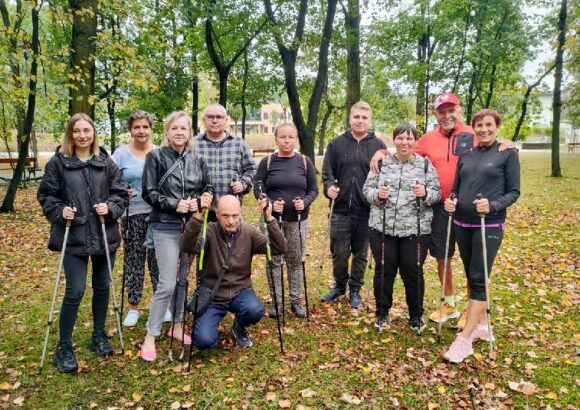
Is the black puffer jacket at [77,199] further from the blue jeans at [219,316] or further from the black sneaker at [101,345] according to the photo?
the blue jeans at [219,316]

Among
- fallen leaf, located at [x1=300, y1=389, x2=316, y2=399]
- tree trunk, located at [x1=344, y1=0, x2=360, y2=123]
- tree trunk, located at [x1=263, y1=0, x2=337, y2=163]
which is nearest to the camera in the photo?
fallen leaf, located at [x1=300, y1=389, x2=316, y2=399]

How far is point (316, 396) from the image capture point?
3859 millimetres

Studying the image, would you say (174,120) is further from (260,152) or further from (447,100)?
(260,152)

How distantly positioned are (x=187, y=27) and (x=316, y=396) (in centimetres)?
1251

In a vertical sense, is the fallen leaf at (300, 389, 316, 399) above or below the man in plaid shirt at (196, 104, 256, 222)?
below

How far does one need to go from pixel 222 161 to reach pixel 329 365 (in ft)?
8.00

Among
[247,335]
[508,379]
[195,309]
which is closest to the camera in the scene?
[508,379]

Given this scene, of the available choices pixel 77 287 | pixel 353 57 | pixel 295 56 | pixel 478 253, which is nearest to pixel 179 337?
pixel 77 287

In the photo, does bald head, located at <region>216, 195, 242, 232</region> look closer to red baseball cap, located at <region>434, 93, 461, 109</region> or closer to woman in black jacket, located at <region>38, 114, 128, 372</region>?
woman in black jacket, located at <region>38, 114, 128, 372</region>

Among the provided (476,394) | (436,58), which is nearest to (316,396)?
(476,394)

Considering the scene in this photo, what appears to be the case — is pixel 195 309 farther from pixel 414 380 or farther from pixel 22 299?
pixel 22 299

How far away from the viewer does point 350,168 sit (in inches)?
211

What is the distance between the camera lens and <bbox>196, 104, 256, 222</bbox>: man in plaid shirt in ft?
15.5

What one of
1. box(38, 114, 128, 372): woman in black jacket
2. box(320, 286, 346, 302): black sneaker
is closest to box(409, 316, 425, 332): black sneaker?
box(320, 286, 346, 302): black sneaker
